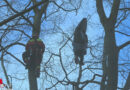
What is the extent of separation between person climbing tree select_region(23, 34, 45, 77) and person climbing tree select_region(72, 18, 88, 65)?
1243mm

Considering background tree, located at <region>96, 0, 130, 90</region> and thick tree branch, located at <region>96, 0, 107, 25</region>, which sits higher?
thick tree branch, located at <region>96, 0, 107, 25</region>

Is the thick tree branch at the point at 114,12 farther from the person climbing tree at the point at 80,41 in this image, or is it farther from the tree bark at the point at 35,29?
the tree bark at the point at 35,29

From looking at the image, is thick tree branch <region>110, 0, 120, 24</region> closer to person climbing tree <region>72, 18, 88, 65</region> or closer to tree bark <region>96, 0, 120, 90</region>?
tree bark <region>96, 0, 120, 90</region>

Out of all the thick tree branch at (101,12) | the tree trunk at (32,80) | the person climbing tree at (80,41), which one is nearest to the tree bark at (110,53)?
the thick tree branch at (101,12)

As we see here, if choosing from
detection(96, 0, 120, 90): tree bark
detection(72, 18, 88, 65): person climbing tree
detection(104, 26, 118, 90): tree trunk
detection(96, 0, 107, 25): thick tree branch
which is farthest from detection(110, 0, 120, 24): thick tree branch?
detection(72, 18, 88, 65): person climbing tree

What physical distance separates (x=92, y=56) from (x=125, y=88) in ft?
5.21

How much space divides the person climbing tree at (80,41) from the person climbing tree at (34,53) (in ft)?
4.08

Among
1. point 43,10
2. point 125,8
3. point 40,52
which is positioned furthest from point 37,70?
point 125,8

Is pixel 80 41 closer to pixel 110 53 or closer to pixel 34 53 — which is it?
pixel 110 53

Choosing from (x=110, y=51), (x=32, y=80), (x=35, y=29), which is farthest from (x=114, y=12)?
(x=32, y=80)

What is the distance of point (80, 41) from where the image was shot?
8.36m

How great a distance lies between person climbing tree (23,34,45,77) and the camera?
29.2 feet

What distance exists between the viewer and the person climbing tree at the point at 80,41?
8.24 metres

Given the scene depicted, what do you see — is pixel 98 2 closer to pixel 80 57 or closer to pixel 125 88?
pixel 80 57
